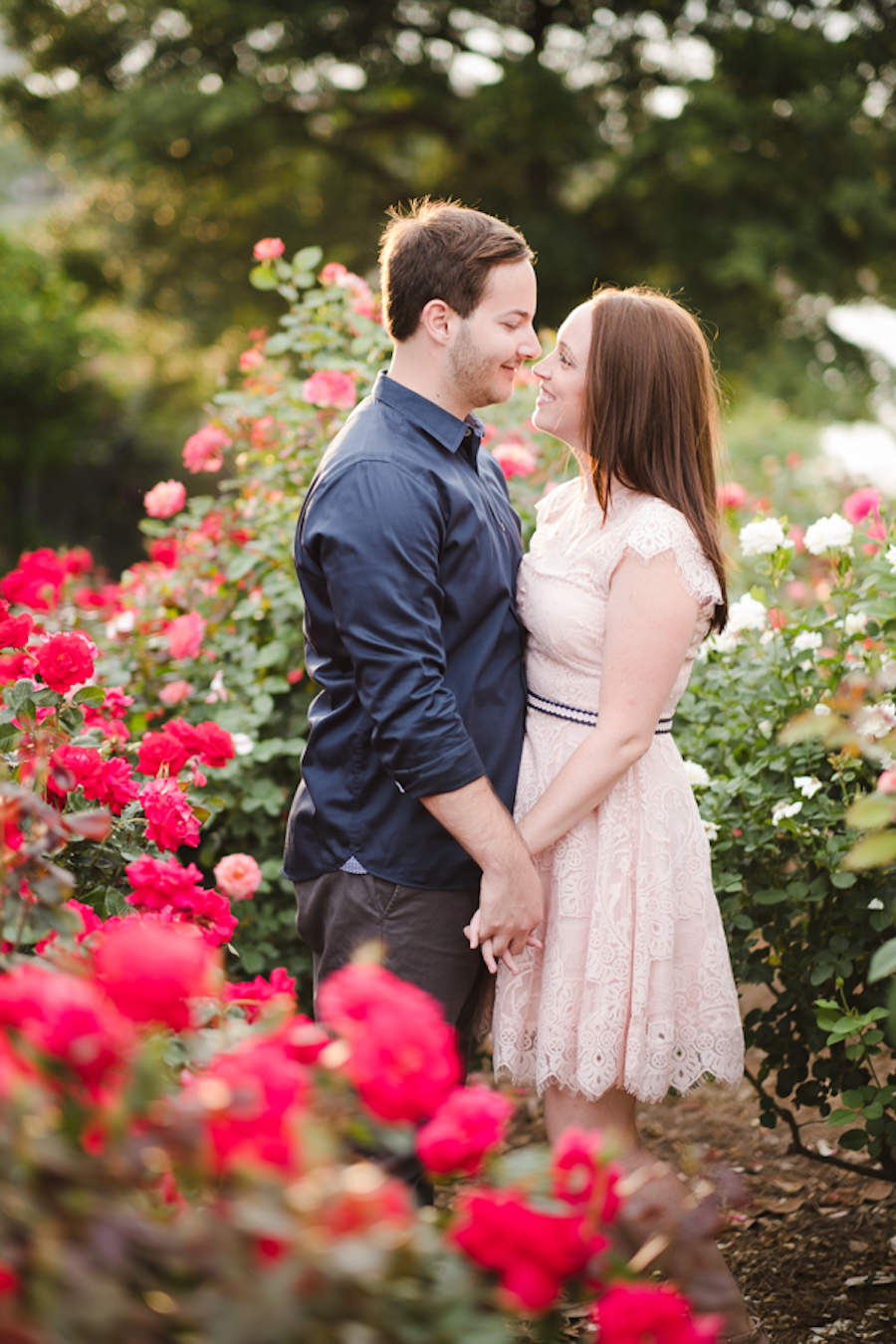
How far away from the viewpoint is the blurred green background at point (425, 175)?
11.4m

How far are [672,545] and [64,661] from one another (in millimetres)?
1083

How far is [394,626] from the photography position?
6.48ft

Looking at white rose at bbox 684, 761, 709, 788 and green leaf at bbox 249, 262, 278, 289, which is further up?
green leaf at bbox 249, 262, 278, 289

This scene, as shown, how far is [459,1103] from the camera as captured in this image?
3.29 ft

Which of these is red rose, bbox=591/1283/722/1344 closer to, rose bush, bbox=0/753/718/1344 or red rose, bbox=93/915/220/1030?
rose bush, bbox=0/753/718/1344

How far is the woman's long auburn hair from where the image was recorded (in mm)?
2188

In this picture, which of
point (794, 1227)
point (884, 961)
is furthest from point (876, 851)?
point (794, 1227)

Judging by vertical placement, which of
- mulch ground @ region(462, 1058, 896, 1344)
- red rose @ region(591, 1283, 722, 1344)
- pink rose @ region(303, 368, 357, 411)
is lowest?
mulch ground @ region(462, 1058, 896, 1344)

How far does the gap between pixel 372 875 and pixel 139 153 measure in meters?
11.4

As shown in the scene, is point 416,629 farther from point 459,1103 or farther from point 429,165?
point 429,165

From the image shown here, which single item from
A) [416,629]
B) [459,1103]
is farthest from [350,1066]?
[416,629]

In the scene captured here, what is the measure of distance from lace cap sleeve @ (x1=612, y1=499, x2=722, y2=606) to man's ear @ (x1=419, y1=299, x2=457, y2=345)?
0.48m

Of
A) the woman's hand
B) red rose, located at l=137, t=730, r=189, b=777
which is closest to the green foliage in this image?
the woman's hand

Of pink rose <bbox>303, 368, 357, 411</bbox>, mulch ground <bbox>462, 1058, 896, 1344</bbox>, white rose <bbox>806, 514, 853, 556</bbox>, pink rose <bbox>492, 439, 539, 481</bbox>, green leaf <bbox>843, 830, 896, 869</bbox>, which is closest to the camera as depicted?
green leaf <bbox>843, 830, 896, 869</bbox>
